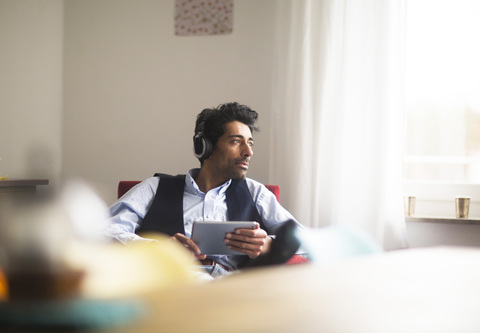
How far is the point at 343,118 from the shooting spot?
274cm

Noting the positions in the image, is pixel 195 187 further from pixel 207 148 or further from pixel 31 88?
pixel 31 88

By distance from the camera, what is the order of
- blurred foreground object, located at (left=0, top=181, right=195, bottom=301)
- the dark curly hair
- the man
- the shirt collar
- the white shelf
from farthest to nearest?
1. the white shelf
2. the dark curly hair
3. the shirt collar
4. the man
5. blurred foreground object, located at (left=0, top=181, right=195, bottom=301)

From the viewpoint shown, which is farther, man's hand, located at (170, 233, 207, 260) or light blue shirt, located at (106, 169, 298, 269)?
light blue shirt, located at (106, 169, 298, 269)

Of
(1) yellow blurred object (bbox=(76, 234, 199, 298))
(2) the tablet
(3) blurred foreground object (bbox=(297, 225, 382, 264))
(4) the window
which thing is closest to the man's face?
(2) the tablet

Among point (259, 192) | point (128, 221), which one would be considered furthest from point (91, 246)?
point (259, 192)

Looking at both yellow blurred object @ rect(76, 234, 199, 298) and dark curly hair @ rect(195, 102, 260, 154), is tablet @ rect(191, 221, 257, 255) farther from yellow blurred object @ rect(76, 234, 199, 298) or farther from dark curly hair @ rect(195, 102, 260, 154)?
yellow blurred object @ rect(76, 234, 199, 298)

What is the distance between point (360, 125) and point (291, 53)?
22.2 inches

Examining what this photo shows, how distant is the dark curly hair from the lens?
91.6 inches

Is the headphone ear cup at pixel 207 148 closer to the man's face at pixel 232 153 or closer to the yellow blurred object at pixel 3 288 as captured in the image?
the man's face at pixel 232 153

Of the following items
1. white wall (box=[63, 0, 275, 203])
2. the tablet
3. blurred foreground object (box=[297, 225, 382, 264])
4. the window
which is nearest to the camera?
blurred foreground object (box=[297, 225, 382, 264])

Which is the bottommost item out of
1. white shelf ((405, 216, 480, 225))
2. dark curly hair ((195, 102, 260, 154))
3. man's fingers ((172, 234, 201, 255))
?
white shelf ((405, 216, 480, 225))

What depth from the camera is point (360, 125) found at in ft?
8.96

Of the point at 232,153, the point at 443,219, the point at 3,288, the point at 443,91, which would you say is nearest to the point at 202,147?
the point at 232,153

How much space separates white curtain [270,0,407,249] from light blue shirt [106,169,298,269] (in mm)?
540
